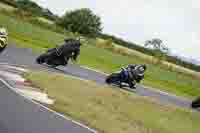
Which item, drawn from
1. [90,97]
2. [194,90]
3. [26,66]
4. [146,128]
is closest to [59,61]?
[26,66]

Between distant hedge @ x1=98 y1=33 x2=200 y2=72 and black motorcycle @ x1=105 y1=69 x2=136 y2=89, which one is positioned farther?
distant hedge @ x1=98 y1=33 x2=200 y2=72

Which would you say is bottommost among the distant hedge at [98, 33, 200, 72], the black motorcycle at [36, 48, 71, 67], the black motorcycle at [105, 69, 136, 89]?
the distant hedge at [98, 33, 200, 72]

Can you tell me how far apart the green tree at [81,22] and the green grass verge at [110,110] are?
197 feet

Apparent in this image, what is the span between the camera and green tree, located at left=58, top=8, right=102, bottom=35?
270 feet

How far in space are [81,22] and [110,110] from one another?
226ft

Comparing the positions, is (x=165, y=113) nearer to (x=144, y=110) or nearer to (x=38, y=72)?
(x=144, y=110)

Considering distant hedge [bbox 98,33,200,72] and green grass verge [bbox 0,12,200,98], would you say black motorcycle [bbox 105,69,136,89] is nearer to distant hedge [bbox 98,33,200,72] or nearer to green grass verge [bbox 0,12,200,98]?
green grass verge [bbox 0,12,200,98]

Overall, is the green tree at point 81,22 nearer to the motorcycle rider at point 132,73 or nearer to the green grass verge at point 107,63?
the green grass verge at point 107,63

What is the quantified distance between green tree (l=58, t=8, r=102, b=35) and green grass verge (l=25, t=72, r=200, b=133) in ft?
197

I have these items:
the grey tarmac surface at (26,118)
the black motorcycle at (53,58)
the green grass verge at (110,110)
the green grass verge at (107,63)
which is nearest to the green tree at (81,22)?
the green grass verge at (107,63)

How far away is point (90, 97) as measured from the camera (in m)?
18.5

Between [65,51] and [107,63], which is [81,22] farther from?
[65,51]

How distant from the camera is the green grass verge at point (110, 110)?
47.4 ft

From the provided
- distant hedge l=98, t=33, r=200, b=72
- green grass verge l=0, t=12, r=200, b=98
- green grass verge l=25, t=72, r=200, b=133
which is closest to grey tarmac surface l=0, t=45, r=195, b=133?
green grass verge l=25, t=72, r=200, b=133
